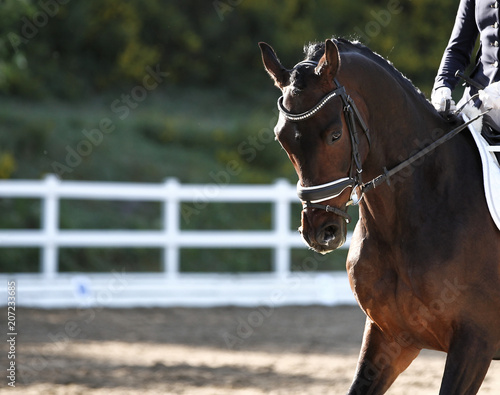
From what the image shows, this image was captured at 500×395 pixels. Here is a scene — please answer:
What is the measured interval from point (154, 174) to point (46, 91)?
3426 millimetres

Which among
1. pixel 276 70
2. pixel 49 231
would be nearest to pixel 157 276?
pixel 49 231

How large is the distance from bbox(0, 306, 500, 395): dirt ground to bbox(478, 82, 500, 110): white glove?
8.49ft

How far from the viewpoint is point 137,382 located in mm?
5633

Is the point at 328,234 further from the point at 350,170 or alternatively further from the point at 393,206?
the point at 393,206

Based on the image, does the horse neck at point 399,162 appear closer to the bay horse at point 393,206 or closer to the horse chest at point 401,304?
the bay horse at point 393,206

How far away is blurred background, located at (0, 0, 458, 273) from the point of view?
12.7 metres

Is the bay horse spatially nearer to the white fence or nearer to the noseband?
the noseband

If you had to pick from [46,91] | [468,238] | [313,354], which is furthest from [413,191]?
[46,91]

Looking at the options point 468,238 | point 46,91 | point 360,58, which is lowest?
point 468,238

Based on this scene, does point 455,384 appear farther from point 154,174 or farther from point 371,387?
point 154,174

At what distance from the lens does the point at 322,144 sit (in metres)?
2.88

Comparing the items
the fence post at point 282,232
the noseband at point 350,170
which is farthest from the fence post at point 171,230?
the noseband at point 350,170

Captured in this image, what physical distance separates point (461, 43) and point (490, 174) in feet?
2.78

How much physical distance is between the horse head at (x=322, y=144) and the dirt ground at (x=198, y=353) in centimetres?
277
